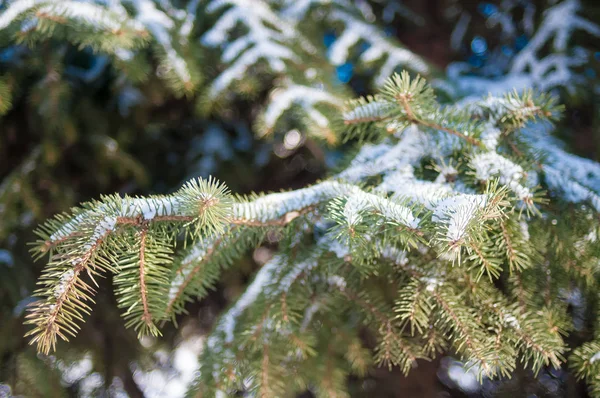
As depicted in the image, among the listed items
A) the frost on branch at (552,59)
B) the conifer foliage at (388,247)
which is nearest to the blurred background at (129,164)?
the frost on branch at (552,59)

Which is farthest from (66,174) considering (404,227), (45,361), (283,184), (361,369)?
(404,227)

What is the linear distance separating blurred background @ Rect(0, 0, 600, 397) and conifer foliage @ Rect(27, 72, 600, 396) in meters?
0.39

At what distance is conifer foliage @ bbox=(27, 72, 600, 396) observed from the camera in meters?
0.72

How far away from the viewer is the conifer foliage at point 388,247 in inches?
28.4

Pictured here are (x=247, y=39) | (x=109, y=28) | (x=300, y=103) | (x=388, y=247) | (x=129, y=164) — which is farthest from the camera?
(x=129, y=164)

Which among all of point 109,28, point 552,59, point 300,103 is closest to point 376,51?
point 300,103

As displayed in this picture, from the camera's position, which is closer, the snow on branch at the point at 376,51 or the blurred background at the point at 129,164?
the blurred background at the point at 129,164

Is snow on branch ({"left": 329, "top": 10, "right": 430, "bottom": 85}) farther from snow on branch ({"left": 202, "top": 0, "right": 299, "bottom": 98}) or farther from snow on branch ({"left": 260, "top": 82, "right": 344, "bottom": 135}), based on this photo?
snow on branch ({"left": 260, "top": 82, "right": 344, "bottom": 135})

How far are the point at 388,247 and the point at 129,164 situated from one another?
1190mm

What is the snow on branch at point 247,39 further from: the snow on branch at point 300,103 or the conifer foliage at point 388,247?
the conifer foliage at point 388,247

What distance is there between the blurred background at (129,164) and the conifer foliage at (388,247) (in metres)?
0.39

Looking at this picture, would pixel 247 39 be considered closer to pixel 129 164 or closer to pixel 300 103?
pixel 300 103

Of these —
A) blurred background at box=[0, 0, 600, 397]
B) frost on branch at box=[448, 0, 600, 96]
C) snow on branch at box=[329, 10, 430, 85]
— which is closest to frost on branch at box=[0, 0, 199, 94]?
blurred background at box=[0, 0, 600, 397]

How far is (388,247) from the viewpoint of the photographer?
3.09 ft
